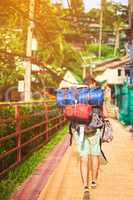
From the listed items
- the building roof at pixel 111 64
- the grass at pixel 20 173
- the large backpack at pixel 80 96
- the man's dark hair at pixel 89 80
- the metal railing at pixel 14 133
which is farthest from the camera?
the building roof at pixel 111 64

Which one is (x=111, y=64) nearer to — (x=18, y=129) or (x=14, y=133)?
(x=18, y=129)

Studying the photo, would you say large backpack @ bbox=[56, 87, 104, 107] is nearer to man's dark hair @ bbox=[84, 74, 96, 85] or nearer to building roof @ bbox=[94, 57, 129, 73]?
man's dark hair @ bbox=[84, 74, 96, 85]

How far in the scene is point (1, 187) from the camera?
34.7 ft

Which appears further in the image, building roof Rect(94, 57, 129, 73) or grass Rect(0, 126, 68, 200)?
building roof Rect(94, 57, 129, 73)

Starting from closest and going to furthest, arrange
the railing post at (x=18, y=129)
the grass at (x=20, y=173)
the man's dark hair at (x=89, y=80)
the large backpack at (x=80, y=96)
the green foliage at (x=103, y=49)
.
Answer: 1. the large backpack at (x=80, y=96)
2. the grass at (x=20, y=173)
3. the man's dark hair at (x=89, y=80)
4. the railing post at (x=18, y=129)
5. the green foliage at (x=103, y=49)

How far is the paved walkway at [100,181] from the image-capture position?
33.9ft

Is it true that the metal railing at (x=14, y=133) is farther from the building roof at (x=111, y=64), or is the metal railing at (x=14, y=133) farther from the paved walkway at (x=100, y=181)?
the building roof at (x=111, y=64)

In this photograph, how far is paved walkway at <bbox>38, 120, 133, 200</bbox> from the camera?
1034 centimetres

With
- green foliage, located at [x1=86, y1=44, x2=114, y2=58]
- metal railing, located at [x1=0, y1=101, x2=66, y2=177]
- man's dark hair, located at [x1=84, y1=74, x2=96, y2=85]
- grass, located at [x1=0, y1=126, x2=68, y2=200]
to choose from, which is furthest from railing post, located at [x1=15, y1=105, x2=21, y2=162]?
green foliage, located at [x1=86, y1=44, x2=114, y2=58]

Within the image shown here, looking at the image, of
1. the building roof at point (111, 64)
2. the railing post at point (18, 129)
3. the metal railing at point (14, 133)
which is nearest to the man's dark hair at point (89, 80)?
the metal railing at point (14, 133)

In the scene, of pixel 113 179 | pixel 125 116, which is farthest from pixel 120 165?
pixel 125 116

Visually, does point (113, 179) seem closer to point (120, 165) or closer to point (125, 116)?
point (120, 165)

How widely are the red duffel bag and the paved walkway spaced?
3.80 feet

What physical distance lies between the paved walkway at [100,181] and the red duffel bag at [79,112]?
116cm
